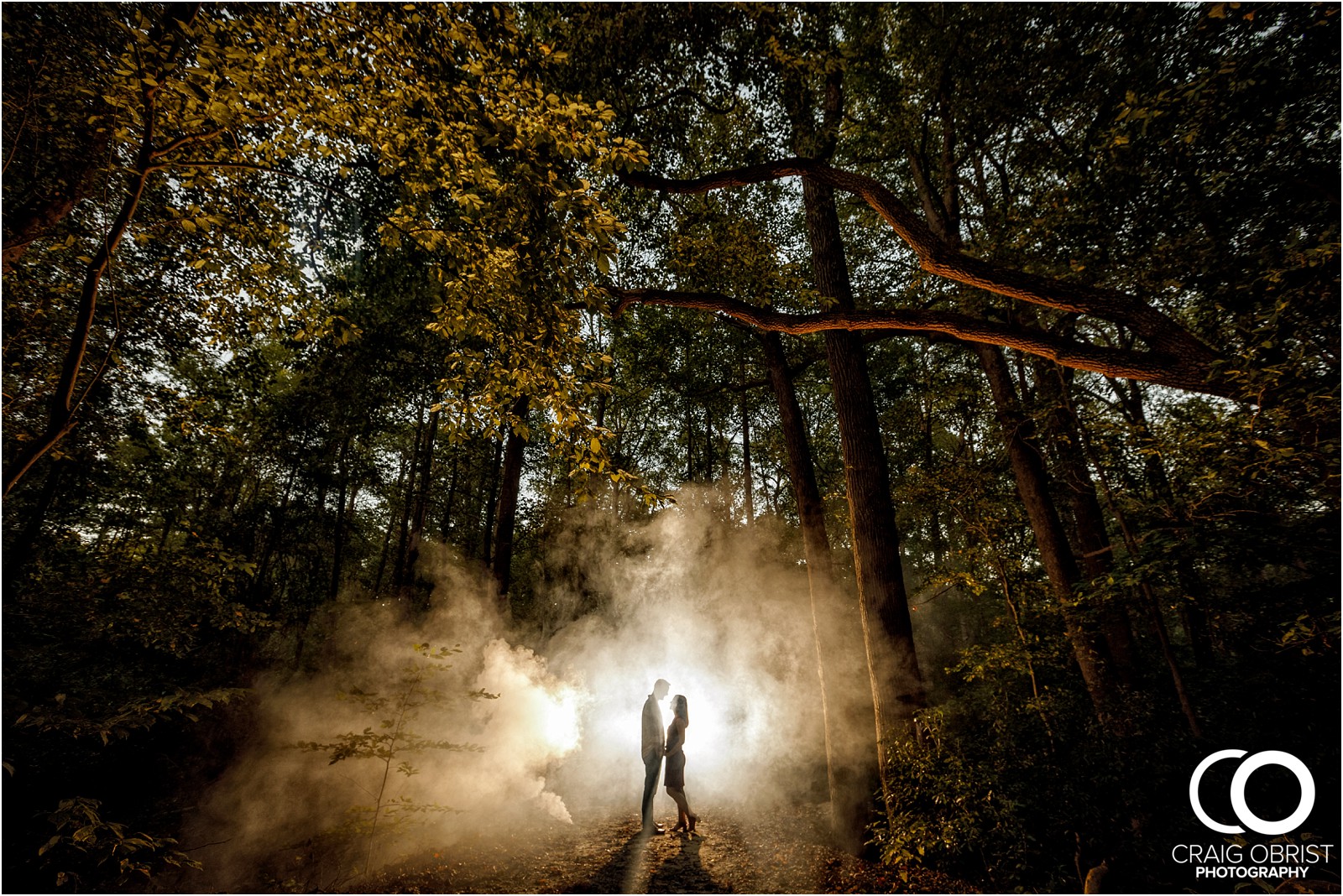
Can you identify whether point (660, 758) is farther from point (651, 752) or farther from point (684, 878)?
point (684, 878)

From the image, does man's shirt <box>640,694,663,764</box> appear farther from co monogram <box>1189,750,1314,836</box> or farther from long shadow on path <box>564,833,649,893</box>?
co monogram <box>1189,750,1314,836</box>

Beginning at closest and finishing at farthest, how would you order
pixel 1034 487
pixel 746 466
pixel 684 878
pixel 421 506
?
1. pixel 684 878
2. pixel 1034 487
3. pixel 421 506
4. pixel 746 466

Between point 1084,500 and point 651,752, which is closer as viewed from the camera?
point 651,752

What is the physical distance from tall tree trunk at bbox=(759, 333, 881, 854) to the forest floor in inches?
20.2

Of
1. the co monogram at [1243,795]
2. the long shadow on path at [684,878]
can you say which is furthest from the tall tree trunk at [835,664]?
the co monogram at [1243,795]

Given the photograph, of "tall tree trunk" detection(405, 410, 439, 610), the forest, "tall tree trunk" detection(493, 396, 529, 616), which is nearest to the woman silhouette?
the forest

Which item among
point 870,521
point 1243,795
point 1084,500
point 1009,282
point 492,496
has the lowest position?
point 1243,795

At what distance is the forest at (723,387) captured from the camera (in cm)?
308

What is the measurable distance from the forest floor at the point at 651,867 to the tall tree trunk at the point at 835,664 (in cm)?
51

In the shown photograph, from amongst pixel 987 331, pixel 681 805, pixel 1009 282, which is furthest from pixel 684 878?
pixel 1009 282

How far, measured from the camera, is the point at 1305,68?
3.50 m

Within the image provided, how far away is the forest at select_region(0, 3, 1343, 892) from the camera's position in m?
3.08

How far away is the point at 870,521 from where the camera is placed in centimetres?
599

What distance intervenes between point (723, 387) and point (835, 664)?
18.9ft
